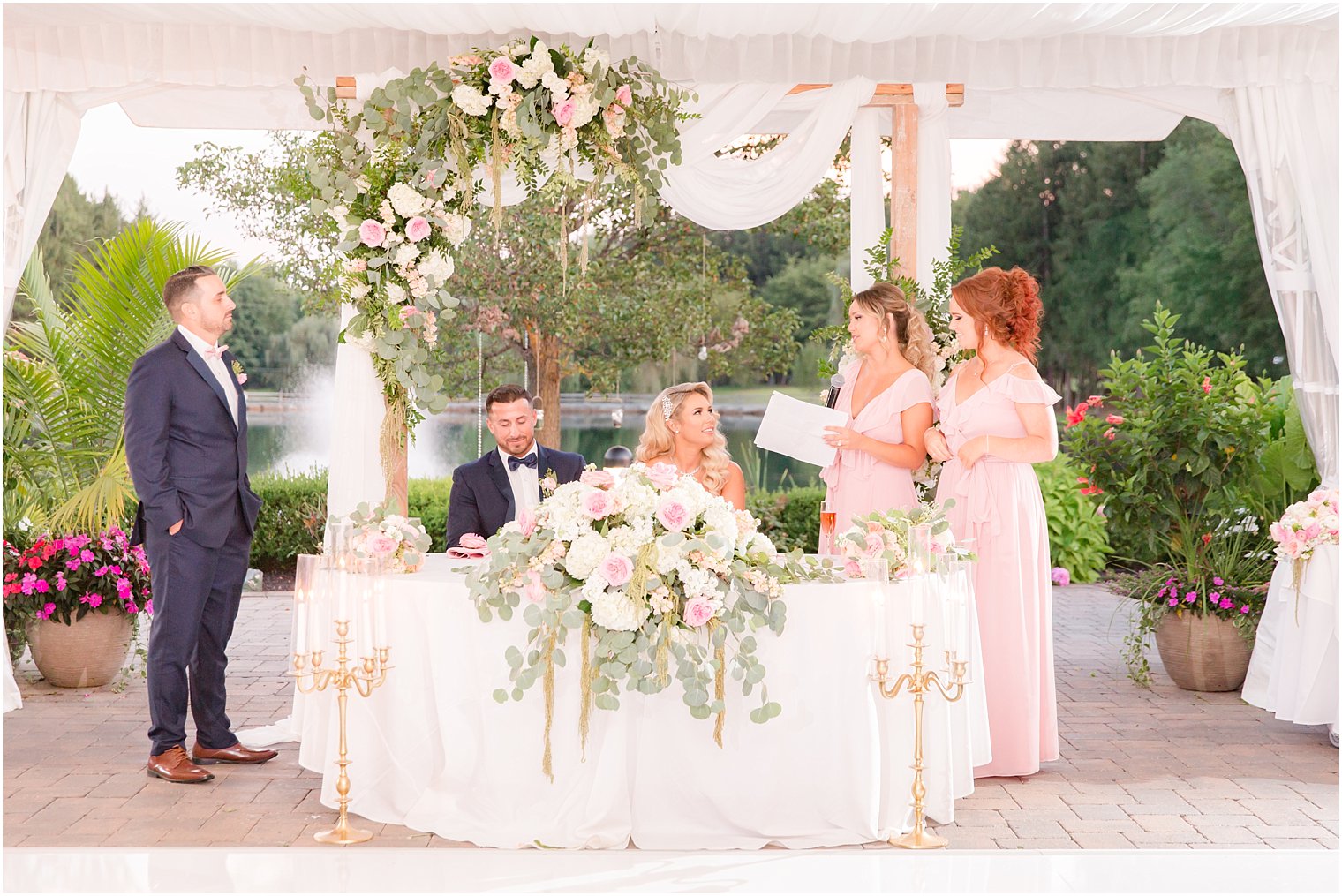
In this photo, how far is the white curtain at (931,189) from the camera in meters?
5.72

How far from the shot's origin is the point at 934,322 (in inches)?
219

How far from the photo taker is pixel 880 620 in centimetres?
379

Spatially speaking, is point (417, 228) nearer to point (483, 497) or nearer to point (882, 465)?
point (483, 497)

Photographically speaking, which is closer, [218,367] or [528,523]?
[528,523]

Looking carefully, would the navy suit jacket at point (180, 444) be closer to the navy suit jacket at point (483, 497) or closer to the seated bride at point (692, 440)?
the navy suit jacket at point (483, 497)

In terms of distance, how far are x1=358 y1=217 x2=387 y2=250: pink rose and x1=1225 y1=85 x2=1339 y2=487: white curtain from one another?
11.9 feet

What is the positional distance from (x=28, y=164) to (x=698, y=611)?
144 inches

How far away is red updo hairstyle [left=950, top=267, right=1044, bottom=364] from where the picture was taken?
4684 millimetres

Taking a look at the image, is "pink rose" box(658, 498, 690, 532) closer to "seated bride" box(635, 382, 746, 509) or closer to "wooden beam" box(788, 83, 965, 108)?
"seated bride" box(635, 382, 746, 509)

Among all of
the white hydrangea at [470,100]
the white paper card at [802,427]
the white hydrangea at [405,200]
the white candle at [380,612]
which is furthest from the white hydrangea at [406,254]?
the white paper card at [802,427]

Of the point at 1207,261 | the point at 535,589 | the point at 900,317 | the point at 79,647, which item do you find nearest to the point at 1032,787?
the point at 900,317

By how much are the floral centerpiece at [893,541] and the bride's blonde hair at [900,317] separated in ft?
3.77

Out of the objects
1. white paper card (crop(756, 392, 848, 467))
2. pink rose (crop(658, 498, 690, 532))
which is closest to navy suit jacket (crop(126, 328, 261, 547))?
pink rose (crop(658, 498, 690, 532))

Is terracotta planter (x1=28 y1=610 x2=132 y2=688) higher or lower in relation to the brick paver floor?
higher
